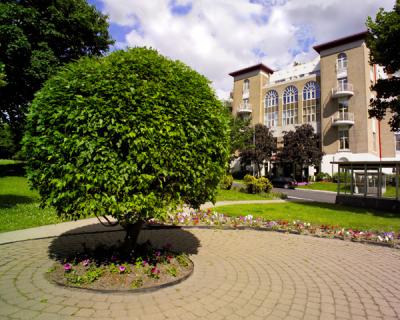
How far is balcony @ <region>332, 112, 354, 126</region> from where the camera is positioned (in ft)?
123

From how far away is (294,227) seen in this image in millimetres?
9500

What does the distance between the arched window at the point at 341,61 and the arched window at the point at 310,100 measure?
14.0ft

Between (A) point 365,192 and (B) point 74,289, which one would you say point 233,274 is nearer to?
(B) point 74,289

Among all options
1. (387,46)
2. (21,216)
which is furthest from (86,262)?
(387,46)

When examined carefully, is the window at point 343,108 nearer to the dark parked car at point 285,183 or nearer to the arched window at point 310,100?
the arched window at point 310,100

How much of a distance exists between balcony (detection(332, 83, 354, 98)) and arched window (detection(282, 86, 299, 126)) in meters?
7.11

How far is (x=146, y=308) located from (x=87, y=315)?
80 cm

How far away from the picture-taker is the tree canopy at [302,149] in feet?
122

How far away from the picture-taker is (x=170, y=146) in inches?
177

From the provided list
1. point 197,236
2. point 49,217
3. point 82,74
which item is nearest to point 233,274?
point 197,236

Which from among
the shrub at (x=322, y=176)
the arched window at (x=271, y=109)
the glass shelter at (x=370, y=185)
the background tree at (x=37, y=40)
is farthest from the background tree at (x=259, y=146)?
the background tree at (x=37, y=40)

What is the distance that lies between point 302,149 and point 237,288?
3565 centimetres

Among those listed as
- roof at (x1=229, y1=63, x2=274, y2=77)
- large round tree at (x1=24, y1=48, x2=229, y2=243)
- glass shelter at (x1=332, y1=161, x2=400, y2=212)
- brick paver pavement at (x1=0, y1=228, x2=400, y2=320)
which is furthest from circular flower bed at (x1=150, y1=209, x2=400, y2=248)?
roof at (x1=229, y1=63, x2=274, y2=77)

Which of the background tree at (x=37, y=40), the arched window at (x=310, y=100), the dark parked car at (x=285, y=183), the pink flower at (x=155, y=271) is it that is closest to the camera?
the pink flower at (x=155, y=271)
